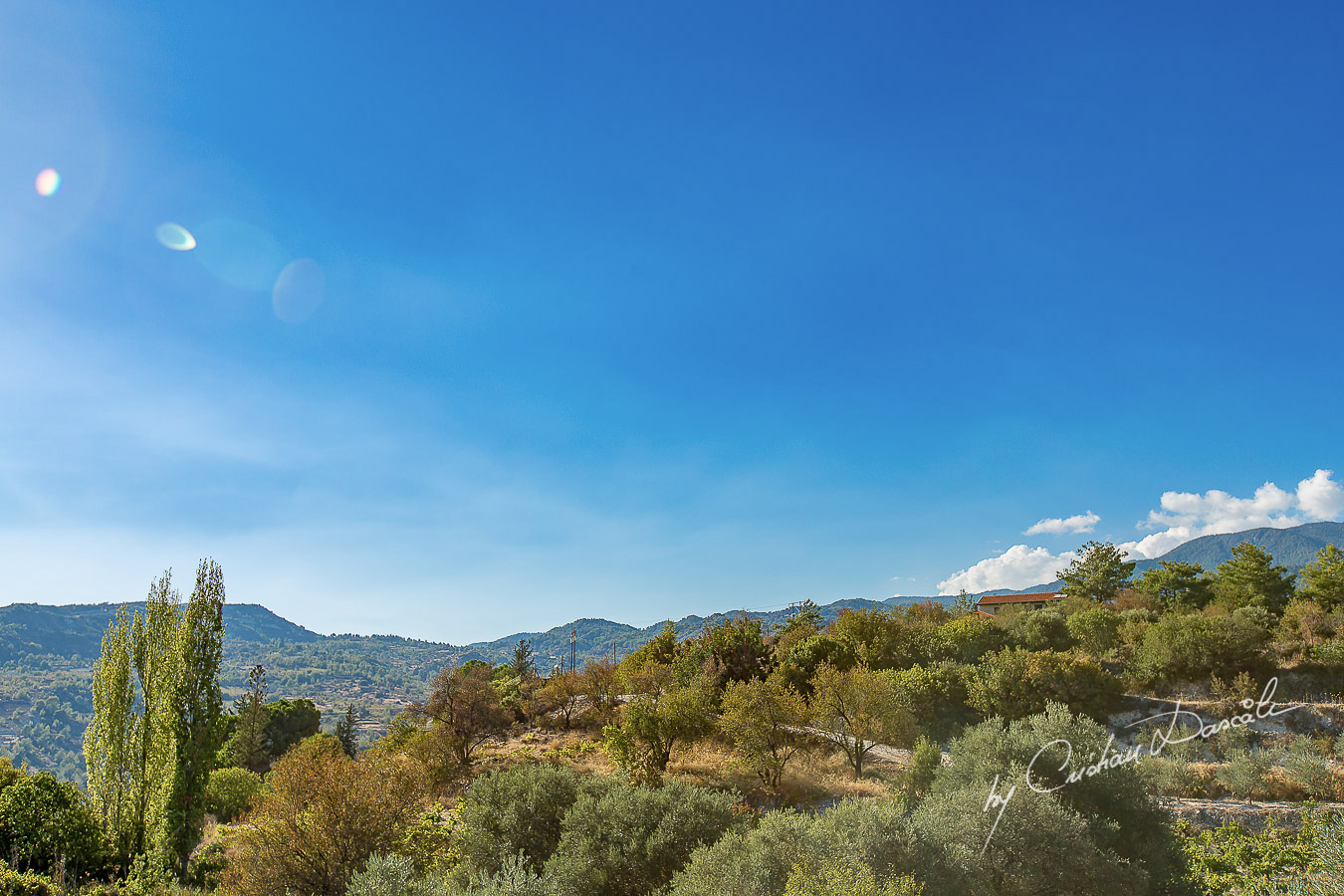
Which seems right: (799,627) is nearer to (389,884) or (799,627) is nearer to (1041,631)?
(1041,631)

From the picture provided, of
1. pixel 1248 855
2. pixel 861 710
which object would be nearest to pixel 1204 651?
pixel 1248 855

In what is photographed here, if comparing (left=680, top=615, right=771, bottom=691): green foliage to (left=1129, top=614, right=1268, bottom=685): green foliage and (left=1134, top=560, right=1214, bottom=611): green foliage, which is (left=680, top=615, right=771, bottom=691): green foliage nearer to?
(left=1129, top=614, right=1268, bottom=685): green foliage

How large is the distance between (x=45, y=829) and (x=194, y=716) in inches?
156

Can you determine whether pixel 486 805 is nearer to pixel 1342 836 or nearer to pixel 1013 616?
pixel 1342 836

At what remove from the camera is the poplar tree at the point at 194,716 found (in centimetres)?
1645

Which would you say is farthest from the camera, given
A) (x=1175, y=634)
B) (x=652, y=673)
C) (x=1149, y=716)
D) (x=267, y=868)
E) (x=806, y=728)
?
(x=652, y=673)

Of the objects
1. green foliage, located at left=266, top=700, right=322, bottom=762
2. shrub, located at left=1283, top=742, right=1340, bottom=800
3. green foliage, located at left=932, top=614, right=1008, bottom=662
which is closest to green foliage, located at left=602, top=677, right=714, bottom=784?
green foliage, located at left=932, top=614, right=1008, bottom=662

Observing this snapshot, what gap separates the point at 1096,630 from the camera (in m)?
31.7

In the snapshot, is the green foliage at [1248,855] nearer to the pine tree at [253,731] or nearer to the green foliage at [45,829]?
the green foliage at [45,829]

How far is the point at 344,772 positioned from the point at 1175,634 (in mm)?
32290

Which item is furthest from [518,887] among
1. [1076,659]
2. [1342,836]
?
[1076,659]

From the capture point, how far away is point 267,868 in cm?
1233

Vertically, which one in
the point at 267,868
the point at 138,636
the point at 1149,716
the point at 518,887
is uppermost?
the point at 138,636

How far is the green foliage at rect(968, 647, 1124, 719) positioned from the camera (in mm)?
25312
